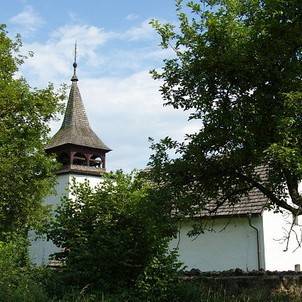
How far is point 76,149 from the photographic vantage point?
45031 mm

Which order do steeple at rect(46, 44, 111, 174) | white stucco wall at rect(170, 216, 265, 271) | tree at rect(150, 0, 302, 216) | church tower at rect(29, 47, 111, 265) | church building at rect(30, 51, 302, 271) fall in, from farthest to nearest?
1. steeple at rect(46, 44, 111, 174)
2. church tower at rect(29, 47, 111, 265)
3. white stucco wall at rect(170, 216, 265, 271)
4. church building at rect(30, 51, 302, 271)
5. tree at rect(150, 0, 302, 216)

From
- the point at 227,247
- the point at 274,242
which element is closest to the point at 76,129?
the point at 227,247

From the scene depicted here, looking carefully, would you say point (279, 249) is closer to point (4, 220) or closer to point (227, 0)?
point (4, 220)

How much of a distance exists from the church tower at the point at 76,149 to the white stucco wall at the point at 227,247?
717 inches

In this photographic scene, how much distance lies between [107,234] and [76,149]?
3244 cm

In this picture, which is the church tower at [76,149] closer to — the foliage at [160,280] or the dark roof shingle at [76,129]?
the dark roof shingle at [76,129]

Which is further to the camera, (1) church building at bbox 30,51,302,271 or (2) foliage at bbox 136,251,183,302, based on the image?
(1) church building at bbox 30,51,302,271

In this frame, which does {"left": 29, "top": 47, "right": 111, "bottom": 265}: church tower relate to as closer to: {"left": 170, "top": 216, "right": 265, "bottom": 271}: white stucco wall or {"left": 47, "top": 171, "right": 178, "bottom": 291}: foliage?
{"left": 170, "top": 216, "right": 265, "bottom": 271}: white stucco wall

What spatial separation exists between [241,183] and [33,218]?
557 inches

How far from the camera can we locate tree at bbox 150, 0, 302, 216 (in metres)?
10.9

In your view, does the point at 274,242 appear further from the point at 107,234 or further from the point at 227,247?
the point at 107,234

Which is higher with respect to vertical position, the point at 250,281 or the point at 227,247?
the point at 227,247

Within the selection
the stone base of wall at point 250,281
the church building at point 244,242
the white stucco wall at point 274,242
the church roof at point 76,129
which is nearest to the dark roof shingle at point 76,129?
the church roof at point 76,129

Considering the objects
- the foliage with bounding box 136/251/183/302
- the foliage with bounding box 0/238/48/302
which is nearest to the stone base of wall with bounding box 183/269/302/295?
the foliage with bounding box 136/251/183/302
